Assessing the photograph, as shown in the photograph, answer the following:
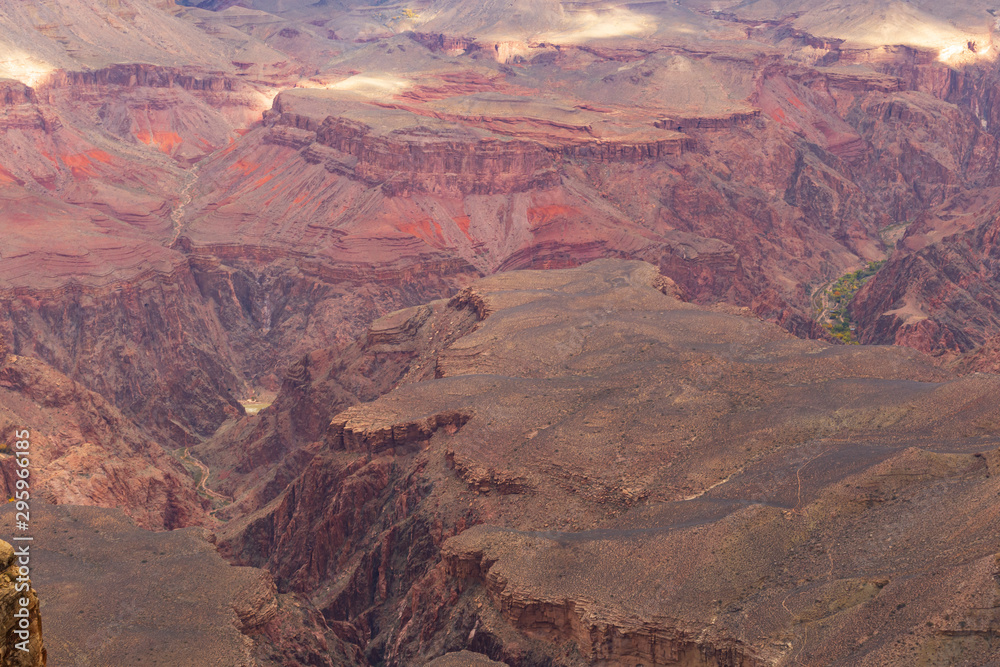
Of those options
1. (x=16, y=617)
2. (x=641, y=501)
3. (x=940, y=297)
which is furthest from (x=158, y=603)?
(x=940, y=297)

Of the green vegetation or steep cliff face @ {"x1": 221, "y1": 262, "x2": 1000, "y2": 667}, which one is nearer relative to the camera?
steep cliff face @ {"x1": 221, "y1": 262, "x2": 1000, "y2": 667}

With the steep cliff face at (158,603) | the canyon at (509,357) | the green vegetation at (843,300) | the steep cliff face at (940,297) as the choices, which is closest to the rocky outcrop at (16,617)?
the steep cliff face at (158,603)

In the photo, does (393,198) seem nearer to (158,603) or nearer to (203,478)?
(203,478)

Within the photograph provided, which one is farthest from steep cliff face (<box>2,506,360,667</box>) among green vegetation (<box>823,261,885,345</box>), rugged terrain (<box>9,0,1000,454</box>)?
green vegetation (<box>823,261,885,345</box>)

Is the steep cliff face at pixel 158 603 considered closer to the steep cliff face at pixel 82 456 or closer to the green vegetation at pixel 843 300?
the steep cliff face at pixel 82 456

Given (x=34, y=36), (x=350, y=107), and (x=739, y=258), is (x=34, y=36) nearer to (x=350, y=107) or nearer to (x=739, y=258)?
(x=350, y=107)

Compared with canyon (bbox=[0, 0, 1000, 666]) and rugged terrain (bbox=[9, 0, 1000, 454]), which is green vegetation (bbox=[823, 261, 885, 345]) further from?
rugged terrain (bbox=[9, 0, 1000, 454])
